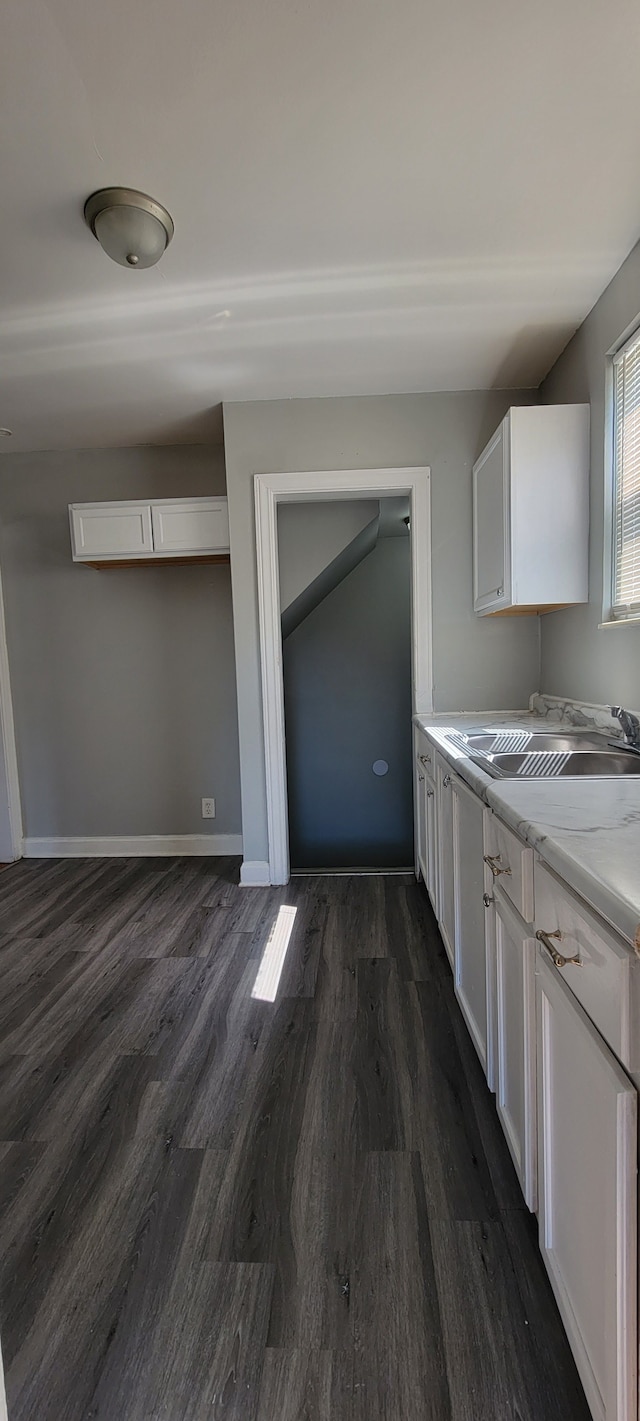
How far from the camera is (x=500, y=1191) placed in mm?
1243

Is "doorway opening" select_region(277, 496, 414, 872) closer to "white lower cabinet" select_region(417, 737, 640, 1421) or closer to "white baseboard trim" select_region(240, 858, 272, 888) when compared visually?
"white baseboard trim" select_region(240, 858, 272, 888)

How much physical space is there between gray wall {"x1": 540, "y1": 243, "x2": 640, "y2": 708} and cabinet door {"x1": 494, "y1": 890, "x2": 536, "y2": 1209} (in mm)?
1045

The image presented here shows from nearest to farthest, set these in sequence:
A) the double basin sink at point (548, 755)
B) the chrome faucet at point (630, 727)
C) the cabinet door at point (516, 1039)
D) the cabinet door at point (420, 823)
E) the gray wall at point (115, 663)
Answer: the cabinet door at point (516, 1039)
the double basin sink at point (548, 755)
the chrome faucet at point (630, 727)
the cabinet door at point (420, 823)
the gray wall at point (115, 663)

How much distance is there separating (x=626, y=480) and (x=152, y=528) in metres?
2.17

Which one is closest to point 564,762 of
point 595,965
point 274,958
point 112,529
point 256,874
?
point 595,965

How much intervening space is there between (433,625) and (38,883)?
8.34ft

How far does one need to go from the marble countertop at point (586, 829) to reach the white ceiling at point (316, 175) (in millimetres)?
1530

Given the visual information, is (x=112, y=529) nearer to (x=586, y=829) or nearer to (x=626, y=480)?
(x=626, y=480)

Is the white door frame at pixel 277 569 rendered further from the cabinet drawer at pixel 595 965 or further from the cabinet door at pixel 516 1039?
the cabinet drawer at pixel 595 965

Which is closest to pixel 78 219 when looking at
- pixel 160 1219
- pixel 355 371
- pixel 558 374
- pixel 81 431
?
pixel 355 371

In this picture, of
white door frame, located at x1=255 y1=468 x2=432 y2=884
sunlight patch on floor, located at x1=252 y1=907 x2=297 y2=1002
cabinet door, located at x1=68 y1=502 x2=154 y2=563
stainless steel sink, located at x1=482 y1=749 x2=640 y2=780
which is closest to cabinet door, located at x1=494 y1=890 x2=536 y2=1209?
stainless steel sink, located at x1=482 y1=749 x2=640 y2=780

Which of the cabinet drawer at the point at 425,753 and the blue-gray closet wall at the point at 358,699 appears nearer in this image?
the cabinet drawer at the point at 425,753

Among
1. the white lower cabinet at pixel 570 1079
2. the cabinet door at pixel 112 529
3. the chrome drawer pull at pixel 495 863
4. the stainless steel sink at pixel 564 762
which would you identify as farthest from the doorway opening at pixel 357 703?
the chrome drawer pull at pixel 495 863

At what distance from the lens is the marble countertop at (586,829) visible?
711mm
